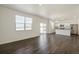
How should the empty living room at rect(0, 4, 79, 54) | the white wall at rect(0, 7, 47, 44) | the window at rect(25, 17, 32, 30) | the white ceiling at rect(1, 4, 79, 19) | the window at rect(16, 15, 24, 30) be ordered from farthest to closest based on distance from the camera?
the window at rect(25, 17, 32, 30) → the window at rect(16, 15, 24, 30) → the white wall at rect(0, 7, 47, 44) → the white ceiling at rect(1, 4, 79, 19) → the empty living room at rect(0, 4, 79, 54)

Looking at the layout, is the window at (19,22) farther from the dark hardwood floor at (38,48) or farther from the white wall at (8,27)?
the dark hardwood floor at (38,48)

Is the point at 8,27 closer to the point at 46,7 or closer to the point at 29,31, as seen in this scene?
the point at 29,31

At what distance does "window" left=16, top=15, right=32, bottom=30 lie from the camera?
641cm

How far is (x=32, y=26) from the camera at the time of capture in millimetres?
8055

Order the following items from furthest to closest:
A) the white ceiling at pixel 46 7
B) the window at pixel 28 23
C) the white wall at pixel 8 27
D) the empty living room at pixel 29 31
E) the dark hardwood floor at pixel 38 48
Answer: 1. the window at pixel 28 23
2. the white wall at pixel 8 27
3. the white ceiling at pixel 46 7
4. the empty living room at pixel 29 31
5. the dark hardwood floor at pixel 38 48

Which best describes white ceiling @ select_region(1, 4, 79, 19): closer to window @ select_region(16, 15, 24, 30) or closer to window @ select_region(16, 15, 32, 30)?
window @ select_region(16, 15, 24, 30)

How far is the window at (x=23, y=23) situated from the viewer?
21.0ft

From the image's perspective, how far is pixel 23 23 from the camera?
7090mm

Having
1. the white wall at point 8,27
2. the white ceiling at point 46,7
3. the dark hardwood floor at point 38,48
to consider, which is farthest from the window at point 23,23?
→ the dark hardwood floor at point 38,48

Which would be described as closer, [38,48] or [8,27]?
[38,48]

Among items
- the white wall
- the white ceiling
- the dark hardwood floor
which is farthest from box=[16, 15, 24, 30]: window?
the dark hardwood floor

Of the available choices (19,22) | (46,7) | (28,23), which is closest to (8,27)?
(19,22)

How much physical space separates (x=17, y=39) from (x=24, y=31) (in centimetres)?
110
